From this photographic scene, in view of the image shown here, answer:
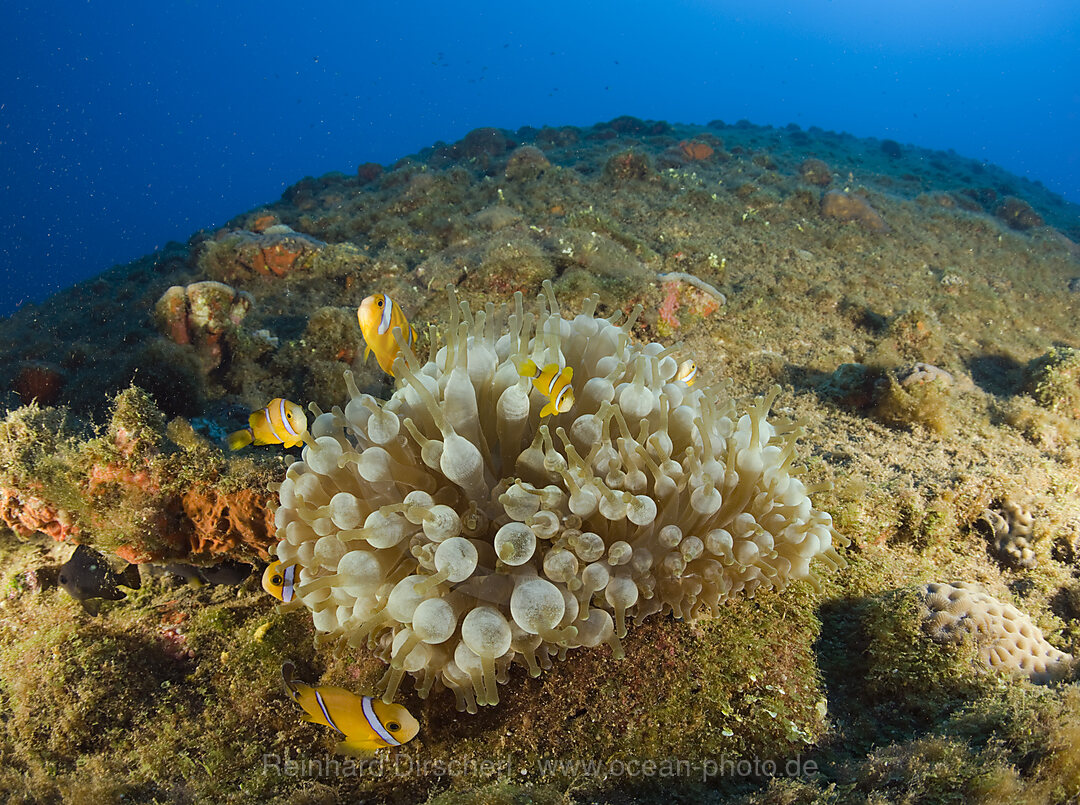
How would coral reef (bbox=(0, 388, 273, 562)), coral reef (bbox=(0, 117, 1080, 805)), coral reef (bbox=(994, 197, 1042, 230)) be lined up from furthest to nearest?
coral reef (bbox=(994, 197, 1042, 230)), coral reef (bbox=(0, 388, 273, 562)), coral reef (bbox=(0, 117, 1080, 805))

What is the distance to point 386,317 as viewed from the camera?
3.20 meters

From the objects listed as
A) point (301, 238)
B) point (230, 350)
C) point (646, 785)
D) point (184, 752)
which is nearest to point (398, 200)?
point (301, 238)

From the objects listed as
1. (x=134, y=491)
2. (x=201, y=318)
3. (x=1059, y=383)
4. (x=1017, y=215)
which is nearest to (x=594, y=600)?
(x=134, y=491)

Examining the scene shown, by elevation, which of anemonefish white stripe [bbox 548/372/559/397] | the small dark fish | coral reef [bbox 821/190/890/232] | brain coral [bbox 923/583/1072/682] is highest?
coral reef [bbox 821/190/890/232]

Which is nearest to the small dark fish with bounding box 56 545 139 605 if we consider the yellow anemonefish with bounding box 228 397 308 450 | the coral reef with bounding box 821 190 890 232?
the yellow anemonefish with bounding box 228 397 308 450

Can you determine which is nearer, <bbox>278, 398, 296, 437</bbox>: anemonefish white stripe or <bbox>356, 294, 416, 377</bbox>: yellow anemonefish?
<bbox>278, 398, 296, 437</bbox>: anemonefish white stripe

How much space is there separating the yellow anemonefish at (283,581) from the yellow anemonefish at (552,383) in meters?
1.36

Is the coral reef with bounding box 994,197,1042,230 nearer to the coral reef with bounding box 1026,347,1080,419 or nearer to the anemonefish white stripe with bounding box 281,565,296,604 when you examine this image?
the coral reef with bounding box 1026,347,1080,419

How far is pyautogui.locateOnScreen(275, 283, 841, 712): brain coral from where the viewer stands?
1.95m

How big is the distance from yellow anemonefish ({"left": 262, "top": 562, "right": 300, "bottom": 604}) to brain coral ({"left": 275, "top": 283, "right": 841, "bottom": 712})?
0.13m

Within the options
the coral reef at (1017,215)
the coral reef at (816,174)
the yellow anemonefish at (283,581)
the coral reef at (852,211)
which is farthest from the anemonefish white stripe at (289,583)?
the coral reef at (1017,215)

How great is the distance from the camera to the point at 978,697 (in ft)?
7.31

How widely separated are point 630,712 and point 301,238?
776 cm

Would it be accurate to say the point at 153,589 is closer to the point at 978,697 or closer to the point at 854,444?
the point at 978,697
